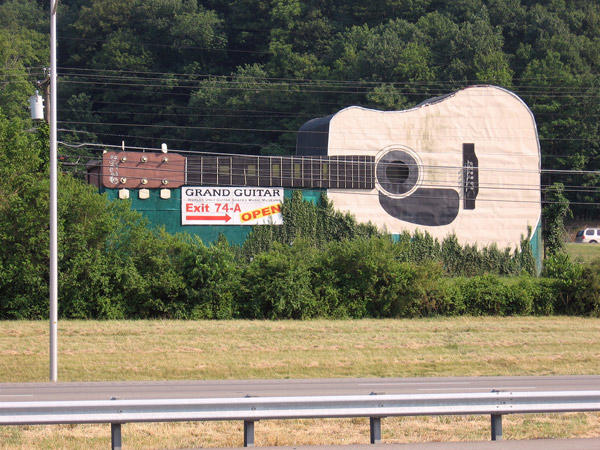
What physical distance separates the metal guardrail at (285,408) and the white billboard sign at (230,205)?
28.9 m

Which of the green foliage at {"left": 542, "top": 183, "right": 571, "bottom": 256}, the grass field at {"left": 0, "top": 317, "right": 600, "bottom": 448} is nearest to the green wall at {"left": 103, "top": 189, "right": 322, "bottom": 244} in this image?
the grass field at {"left": 0, "top": 317, "right": 600, "bottom": 448}

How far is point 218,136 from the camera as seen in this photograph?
255 feet

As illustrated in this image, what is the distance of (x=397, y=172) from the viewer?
141ft

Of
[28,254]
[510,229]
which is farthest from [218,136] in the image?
[28,254]

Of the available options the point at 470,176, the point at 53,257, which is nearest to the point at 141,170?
the point at 470,176

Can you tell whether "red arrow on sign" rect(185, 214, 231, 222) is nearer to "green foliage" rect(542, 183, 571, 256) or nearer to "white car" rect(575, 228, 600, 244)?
"green foliage" rect(542, 183, 571, 256)

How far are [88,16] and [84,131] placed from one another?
62.6ft

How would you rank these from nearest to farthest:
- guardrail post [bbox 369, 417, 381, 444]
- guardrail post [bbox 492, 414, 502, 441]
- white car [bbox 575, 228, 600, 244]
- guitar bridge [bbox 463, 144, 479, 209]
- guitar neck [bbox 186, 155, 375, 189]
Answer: guardrail post [bbox 369, 417, 381, 444] < guardrail post [bbox 492, 414, 502, 441] < guitar neck [bbox 186, 155, 375, 189] < guitar bridge [bbox 463, 144, 479, 209] < white car [bbox 575, 228, 600, 244]

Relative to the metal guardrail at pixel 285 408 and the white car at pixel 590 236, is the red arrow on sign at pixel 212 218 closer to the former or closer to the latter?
the metal guardrail at pixel 285 408

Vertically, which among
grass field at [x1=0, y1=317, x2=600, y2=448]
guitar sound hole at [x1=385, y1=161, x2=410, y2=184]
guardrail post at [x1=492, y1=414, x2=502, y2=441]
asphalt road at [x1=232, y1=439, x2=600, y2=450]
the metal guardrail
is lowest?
grass field at [x1=0, y1=317, x2=600, y2=448]

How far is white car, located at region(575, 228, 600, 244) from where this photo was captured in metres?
65.1

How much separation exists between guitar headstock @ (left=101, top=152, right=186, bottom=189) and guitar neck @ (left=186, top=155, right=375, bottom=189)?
0.64m

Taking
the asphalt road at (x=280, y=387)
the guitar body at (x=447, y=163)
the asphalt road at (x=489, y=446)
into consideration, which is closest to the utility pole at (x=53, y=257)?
the asphalt road at (x=280, y=387)

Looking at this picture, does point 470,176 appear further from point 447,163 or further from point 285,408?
point 285,408
